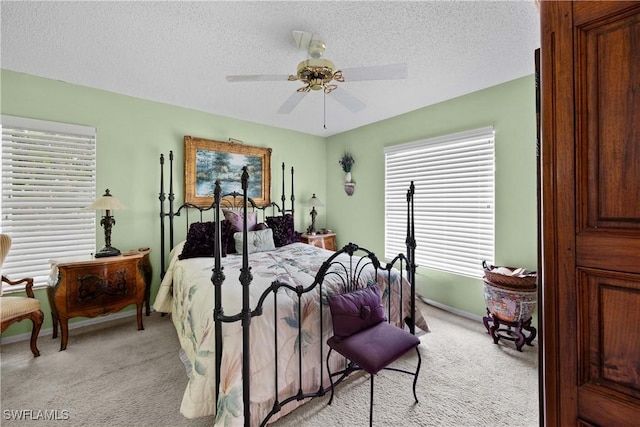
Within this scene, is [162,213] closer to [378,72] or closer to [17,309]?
[17,309]

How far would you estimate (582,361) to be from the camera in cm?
63

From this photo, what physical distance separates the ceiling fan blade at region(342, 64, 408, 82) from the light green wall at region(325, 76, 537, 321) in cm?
163

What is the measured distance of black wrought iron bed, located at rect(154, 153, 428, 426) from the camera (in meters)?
1.41

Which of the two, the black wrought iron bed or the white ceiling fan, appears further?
the white ceiling fan

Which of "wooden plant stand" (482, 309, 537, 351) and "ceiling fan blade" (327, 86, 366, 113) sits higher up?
"ceiling fan blade" (327, 86, 366, 113)

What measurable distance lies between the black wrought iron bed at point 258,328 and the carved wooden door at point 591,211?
48.8 inches

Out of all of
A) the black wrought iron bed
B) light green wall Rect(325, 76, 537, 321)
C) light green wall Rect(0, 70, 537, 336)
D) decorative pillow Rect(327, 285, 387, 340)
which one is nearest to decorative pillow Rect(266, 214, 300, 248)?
light green wall Rect(0, 70, 537, 336)

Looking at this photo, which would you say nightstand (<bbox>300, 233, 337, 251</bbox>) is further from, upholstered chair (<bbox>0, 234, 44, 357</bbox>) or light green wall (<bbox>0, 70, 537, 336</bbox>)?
upholstered chair (<bbox>0, 234, 44, 357</bbox>)

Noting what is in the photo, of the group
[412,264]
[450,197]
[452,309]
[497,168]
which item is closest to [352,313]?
[412,264]

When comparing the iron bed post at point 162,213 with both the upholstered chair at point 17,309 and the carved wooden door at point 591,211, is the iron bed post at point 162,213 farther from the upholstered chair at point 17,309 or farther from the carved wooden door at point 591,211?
the carved wooden door at point 591,211

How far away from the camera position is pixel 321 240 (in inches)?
172

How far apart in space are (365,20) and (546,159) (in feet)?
5.67

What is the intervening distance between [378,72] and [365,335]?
1.78m

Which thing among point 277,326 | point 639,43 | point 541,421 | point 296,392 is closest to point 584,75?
point 639,43
